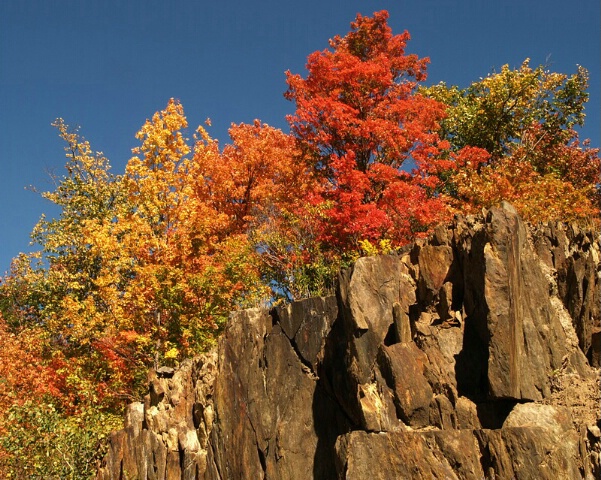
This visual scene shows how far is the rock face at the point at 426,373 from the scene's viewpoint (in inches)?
504

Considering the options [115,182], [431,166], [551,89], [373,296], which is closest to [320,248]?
[431,166]

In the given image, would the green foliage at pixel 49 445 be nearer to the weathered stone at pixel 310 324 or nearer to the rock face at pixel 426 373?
the rock face at pixel 426 373

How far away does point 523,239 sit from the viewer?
14594 mm

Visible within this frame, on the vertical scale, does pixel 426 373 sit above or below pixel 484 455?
above

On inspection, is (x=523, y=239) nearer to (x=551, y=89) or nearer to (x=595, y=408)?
(x=595, y=408)

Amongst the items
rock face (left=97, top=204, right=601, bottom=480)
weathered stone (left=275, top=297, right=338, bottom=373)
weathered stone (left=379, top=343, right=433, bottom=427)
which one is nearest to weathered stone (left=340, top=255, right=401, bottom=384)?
rock face (left=97, top=204, right=601, bottom=480)

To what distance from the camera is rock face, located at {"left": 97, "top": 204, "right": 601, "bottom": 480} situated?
42.0ft

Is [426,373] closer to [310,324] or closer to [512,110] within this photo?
[310,324]

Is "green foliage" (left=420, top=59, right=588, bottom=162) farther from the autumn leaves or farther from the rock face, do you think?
the rock face

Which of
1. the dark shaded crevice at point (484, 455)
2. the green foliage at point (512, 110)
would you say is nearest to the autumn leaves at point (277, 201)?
the green foliage at point (512, 110)

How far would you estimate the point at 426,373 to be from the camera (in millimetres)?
14578

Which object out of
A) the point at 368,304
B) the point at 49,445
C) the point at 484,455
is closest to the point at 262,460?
the point at 368,304

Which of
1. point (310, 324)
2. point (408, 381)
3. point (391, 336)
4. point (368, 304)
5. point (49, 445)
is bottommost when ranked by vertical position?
point (408, 381)

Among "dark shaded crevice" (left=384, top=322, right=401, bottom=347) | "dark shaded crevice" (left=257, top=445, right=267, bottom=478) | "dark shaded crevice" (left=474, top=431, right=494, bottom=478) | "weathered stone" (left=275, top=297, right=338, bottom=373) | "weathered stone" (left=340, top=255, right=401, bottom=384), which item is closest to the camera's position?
"dark shaded crevice" (left=474, top=431, right=494, bottom=478)
